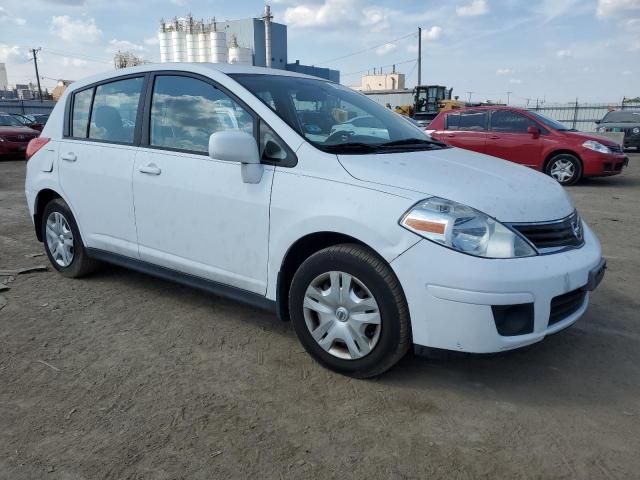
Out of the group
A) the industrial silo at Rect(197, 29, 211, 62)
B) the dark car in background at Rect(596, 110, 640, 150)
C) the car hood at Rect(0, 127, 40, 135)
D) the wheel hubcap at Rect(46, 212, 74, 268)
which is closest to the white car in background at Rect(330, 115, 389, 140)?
the wheel hubcap at Rect(46, 212, 74, 268)

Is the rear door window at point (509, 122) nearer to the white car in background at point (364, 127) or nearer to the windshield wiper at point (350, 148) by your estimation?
the white car in background at point (364, 127)

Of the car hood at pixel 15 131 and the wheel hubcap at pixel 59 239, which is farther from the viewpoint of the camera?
the car hood at pixel 15 131

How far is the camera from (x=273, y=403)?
8.65 ft

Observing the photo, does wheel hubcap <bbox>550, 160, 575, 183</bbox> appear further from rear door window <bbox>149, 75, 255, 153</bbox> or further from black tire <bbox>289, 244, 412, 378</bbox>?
black tire <bbox>289, 244, 412, 378</bbox>

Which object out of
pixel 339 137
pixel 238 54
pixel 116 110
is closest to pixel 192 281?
pixel 339 137

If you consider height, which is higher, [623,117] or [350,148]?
[623,117]

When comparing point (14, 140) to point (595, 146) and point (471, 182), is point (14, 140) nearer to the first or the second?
point (595, 146)

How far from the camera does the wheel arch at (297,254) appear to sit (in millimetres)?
→ 2809

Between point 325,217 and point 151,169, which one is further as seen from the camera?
point 151,169

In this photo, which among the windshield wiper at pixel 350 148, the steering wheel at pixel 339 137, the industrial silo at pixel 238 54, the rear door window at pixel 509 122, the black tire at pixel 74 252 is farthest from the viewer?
the industrial silo at pixel 238 54

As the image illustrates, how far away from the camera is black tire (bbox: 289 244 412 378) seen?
2.57 metres

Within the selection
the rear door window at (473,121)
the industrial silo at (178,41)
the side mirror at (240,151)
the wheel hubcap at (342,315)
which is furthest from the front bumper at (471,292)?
the industrial silo at (178,41)

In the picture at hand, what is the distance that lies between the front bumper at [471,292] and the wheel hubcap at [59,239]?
124 inches

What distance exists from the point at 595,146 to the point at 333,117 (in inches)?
331
